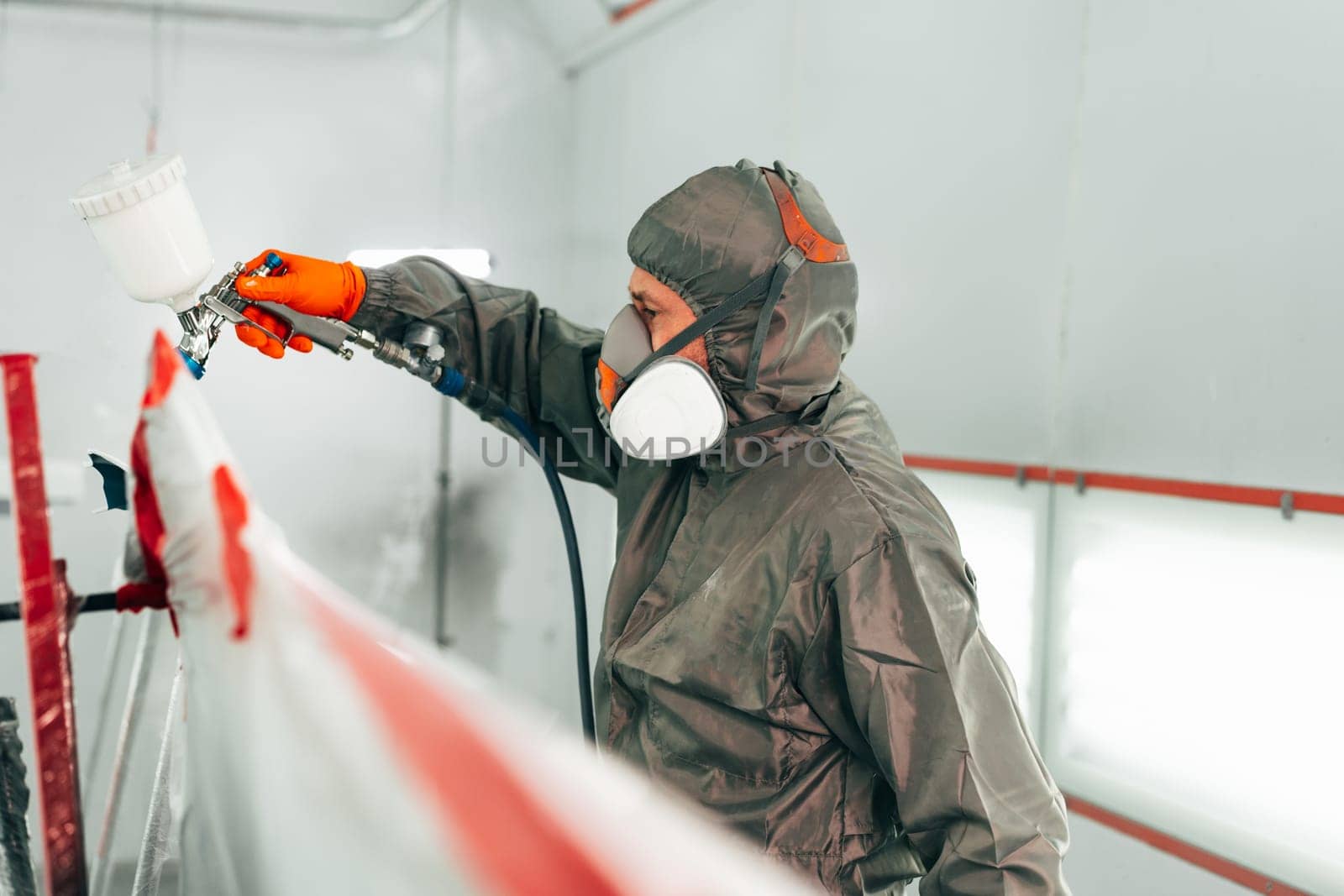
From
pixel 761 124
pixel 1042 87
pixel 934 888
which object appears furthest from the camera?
pixel 761 124

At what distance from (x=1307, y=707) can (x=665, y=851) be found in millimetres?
1252

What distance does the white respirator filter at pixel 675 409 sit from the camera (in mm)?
1032

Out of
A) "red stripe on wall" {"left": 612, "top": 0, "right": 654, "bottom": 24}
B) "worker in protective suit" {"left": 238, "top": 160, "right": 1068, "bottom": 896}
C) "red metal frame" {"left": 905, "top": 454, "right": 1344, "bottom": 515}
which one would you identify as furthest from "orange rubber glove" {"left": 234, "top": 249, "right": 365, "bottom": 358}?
"red stripe on wall" {"left": 612, "top": 0, "right": 654, "bottom": 24}

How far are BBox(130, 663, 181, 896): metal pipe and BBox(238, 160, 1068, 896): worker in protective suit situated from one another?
52 cm

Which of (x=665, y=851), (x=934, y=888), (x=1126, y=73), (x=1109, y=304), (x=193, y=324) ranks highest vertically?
(x=1126, y=73)

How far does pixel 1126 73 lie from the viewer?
1434 millimetres

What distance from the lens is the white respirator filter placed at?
1032 mm

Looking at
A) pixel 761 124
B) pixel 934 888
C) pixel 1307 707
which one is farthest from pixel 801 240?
pixel 761 124

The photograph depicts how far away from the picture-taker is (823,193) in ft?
6.60

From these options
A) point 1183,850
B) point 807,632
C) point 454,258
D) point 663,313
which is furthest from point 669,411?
point 454,258

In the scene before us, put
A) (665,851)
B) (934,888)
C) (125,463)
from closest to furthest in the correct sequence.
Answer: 1. (665,851)
2. (125,463)
3. (934,888)

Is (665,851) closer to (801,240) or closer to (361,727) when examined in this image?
(361,727)

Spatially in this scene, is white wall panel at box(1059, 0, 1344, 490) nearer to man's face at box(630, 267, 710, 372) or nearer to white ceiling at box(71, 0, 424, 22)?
man's face at box(630, 267, 710, 372)

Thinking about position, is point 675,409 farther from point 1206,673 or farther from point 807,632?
point 1206,673
